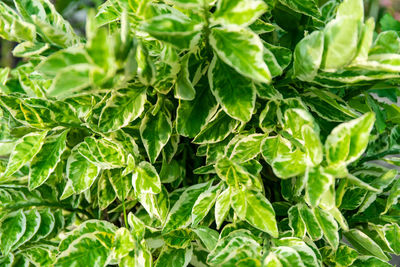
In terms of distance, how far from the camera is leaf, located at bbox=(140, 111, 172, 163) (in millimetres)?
509

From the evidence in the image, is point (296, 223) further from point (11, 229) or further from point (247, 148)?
point (11, 229)

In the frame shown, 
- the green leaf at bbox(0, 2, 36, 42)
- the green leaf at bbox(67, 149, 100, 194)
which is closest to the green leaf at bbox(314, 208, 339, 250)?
the green leaf at bbox(67, 149, 100, 194)

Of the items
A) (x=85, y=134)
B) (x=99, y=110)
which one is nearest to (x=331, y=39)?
(x=99, y=110)

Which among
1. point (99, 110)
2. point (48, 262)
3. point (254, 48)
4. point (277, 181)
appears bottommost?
Answer: point (48, 262)

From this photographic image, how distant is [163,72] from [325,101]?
0.80ft

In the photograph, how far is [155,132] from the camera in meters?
0.52

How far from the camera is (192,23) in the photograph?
370mm

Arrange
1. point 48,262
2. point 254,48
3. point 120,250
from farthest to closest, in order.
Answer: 1. point 48,262
2. point 120,250
3. point 254,48

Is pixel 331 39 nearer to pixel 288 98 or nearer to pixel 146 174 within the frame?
pixel 288 98

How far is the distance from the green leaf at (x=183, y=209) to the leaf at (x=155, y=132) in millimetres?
93

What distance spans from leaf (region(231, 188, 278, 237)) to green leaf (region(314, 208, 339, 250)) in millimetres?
67

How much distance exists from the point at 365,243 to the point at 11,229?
0.58m

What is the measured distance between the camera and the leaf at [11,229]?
58cm

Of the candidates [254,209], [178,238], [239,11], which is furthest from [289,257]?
[239,11]
